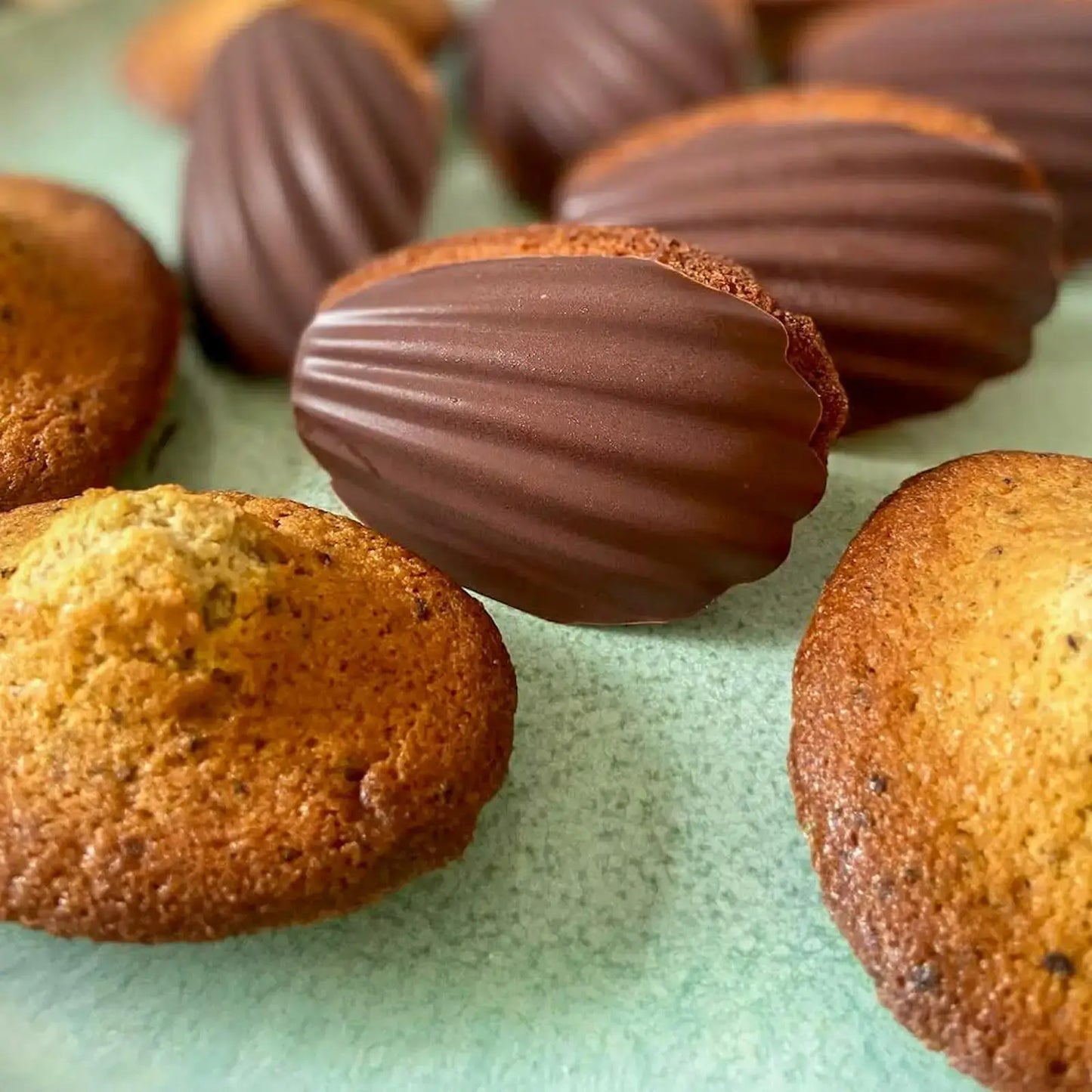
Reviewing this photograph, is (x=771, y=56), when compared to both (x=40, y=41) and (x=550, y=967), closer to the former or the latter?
(x=40, y=41)

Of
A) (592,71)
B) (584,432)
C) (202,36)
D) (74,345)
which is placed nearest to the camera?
(584,432)

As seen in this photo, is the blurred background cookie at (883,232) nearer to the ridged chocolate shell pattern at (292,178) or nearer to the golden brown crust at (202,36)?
the ridged chocolate shell pattern at (292,178)

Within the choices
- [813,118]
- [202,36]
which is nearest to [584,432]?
[813,118]

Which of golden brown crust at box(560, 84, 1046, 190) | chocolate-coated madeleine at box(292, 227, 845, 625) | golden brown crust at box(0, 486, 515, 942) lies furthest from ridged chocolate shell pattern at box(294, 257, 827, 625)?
golden brown crust at box(560, 84, 1046, 190)

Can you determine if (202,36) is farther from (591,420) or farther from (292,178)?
(591,420)

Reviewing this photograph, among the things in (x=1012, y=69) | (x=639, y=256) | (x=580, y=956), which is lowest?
(x=580, y=956)

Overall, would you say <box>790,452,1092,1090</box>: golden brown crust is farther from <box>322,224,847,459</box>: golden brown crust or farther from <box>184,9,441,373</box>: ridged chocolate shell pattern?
<box>184,9,441,373</box>: ridged chocolate shell pattern
